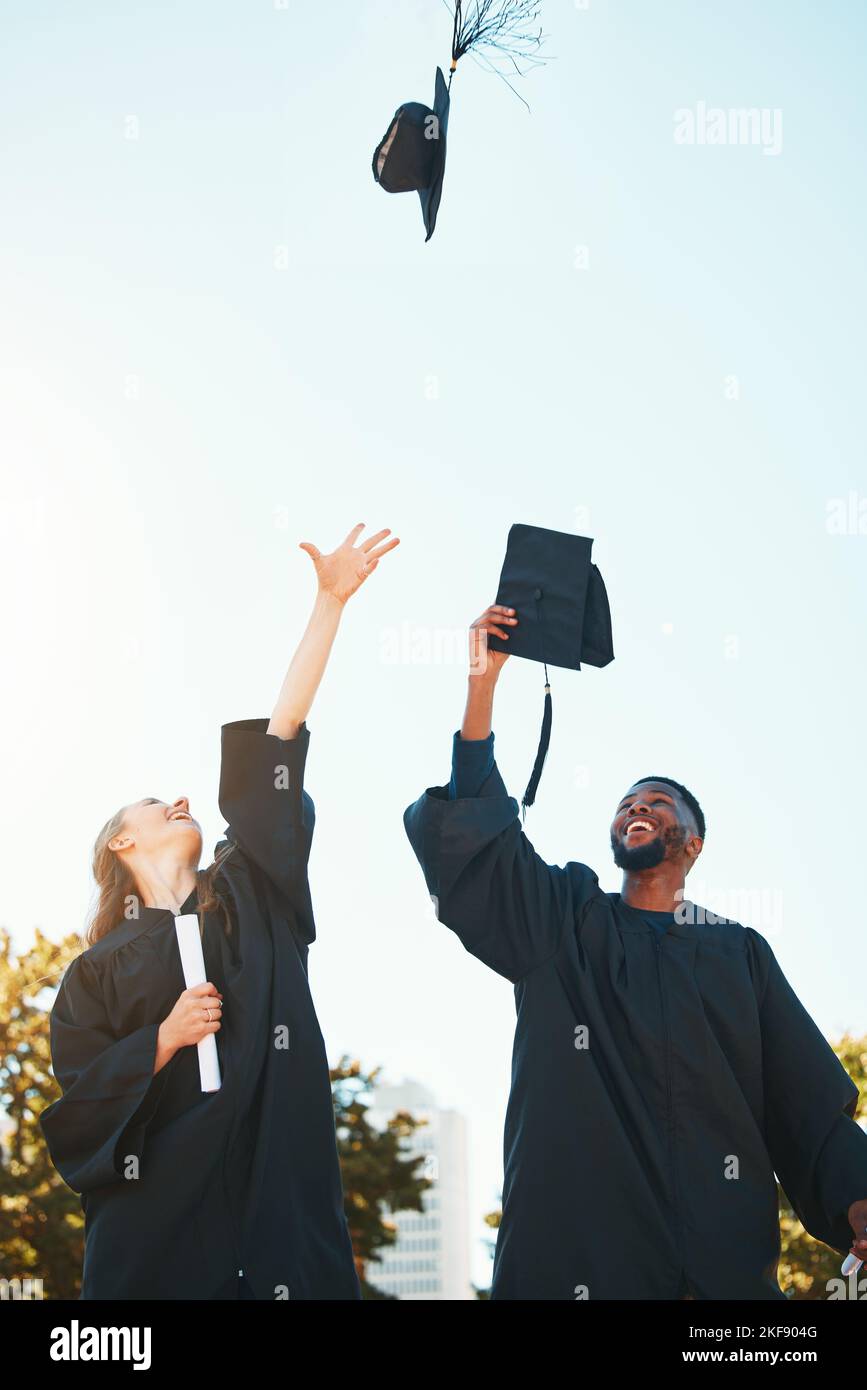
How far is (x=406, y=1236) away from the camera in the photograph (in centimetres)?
13262

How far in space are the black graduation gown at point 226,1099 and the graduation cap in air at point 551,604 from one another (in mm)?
787

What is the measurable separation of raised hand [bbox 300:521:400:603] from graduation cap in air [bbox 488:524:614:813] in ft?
1.42

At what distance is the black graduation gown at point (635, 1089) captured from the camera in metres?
4.12

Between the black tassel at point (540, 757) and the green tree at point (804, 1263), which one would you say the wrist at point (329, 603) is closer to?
the black tassel at point (540, 757)

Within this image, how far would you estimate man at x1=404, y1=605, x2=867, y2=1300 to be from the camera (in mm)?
4121

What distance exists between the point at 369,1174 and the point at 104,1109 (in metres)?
11.7

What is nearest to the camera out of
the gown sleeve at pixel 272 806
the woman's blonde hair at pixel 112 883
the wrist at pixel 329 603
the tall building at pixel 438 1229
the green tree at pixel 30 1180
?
the gown sleeve at pixel 272 806

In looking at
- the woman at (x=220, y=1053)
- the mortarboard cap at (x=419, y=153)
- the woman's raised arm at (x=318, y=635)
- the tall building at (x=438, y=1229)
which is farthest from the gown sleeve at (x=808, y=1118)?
the tall building at (x=438, y=1229)

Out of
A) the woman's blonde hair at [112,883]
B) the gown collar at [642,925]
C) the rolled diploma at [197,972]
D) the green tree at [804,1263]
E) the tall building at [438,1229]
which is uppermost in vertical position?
the woman's blonde hair at [112,883]
